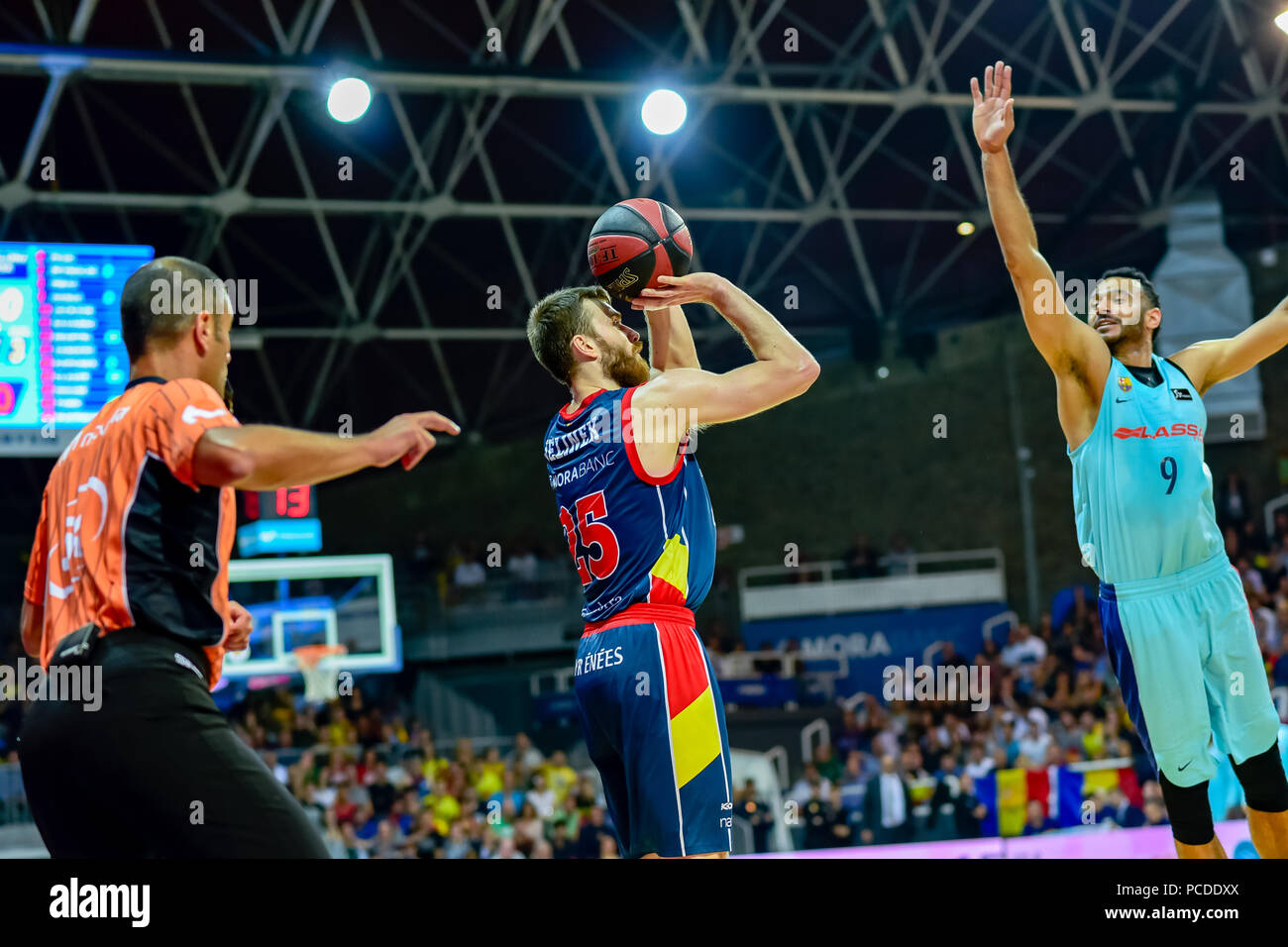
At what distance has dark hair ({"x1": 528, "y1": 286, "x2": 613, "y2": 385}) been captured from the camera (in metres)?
4.67

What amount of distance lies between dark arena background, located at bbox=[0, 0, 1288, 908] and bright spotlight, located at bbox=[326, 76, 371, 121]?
0.22ft

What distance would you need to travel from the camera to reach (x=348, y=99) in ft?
47.4

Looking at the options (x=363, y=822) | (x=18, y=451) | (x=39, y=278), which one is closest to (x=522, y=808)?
(x=363, y=822)

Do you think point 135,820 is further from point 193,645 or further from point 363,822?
point 363,822

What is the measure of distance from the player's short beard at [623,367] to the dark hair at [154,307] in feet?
4.91

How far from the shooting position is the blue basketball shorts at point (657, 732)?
4168mm

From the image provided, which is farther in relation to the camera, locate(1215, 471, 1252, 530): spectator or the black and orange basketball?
locate(1215, 471, 1252, 530): spectator

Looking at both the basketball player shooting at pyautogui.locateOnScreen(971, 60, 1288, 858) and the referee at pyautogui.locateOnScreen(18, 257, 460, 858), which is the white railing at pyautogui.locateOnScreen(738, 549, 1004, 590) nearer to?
the basketball player shooting at pyautogui.locateOnScreen(971, 60, 1288, 858)
